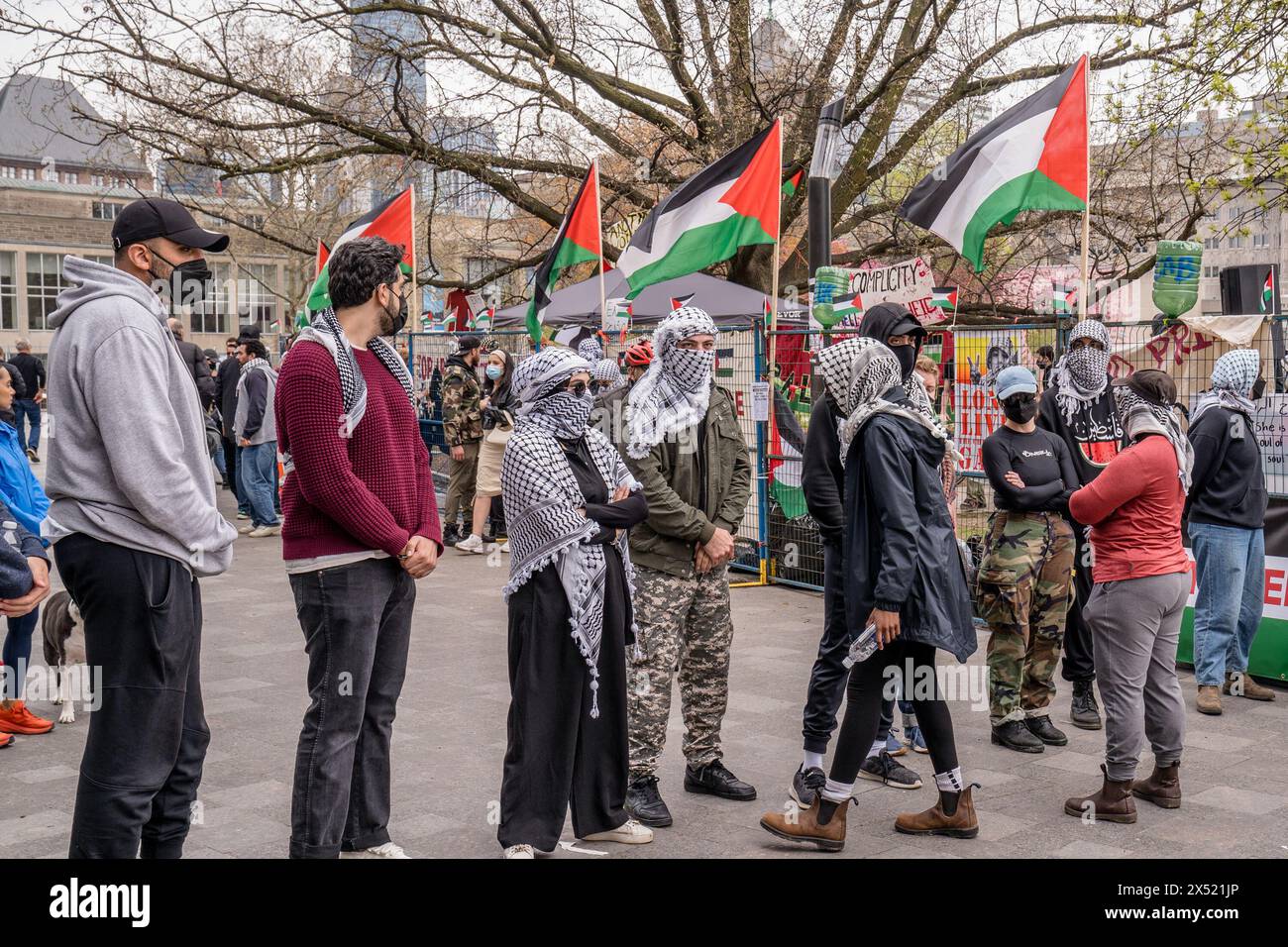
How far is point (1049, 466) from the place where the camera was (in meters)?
5.93

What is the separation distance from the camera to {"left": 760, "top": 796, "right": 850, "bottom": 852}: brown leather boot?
178 inches

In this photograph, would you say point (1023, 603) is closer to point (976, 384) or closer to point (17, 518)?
point (976, 384)

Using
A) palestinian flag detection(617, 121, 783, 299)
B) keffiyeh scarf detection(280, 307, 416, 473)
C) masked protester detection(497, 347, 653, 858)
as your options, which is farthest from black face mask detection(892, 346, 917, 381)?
palestinian flag detection(617, 121, 783, 299)

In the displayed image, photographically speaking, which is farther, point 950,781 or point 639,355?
point 639,355

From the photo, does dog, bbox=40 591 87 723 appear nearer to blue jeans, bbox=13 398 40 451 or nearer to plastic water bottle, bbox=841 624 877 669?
plastic water bottle, bbox=841 624 877 669

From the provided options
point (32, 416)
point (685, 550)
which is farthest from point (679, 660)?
point (32, 416)

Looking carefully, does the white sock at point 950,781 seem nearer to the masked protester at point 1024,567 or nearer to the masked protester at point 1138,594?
the masked protester at point 1138,594

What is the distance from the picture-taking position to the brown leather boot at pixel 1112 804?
4883 millimetres

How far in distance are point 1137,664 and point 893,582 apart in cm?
136

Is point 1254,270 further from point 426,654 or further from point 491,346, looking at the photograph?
point 491,346

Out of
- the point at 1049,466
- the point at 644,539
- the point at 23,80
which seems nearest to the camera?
the point at 644,539

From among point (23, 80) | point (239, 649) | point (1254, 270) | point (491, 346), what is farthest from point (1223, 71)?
point (23, 80)

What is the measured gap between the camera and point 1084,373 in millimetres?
6547

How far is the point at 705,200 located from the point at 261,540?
6415mm
